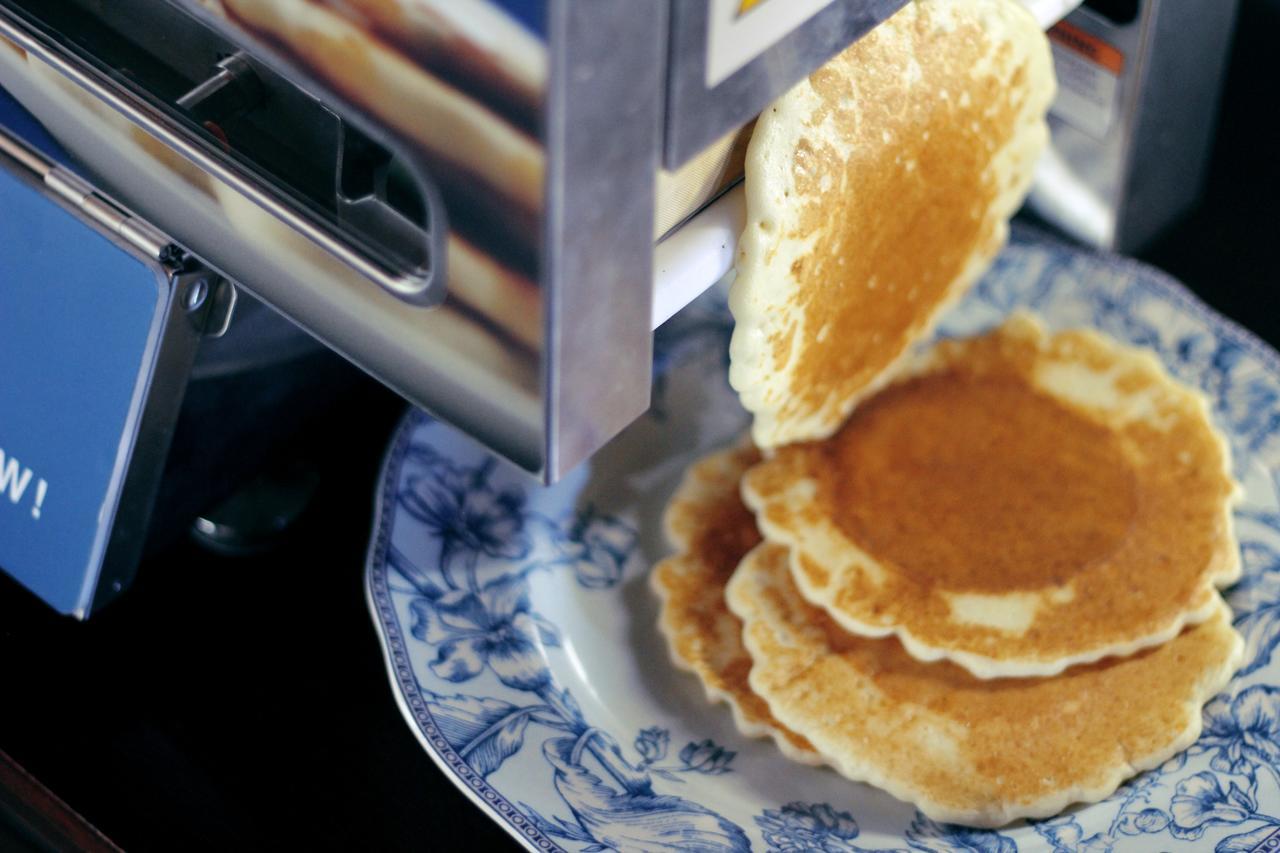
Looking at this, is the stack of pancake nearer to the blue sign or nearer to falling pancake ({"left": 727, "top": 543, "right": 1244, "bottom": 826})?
falling pancake ({"left": 727, "top": 543, "right": 1244, "bottom": 826})

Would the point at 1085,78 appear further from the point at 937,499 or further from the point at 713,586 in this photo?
the point at 713,586

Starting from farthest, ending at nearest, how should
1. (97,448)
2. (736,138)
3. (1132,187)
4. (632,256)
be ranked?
(1132,187) < (97,448) < (736,138) < (632,256)

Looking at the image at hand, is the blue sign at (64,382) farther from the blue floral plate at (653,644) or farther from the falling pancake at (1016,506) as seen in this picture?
the falling pancake at (1016,506)

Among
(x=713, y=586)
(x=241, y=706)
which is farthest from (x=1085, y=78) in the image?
(x=241, y=706)

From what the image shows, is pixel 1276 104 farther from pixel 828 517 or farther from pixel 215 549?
pixel 215 549

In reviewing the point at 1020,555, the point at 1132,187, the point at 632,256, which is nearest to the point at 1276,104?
the point at 1132,187

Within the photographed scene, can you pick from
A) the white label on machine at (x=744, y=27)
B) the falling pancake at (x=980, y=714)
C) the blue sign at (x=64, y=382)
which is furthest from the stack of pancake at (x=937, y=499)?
the blue sign at (x=64, y=382)
